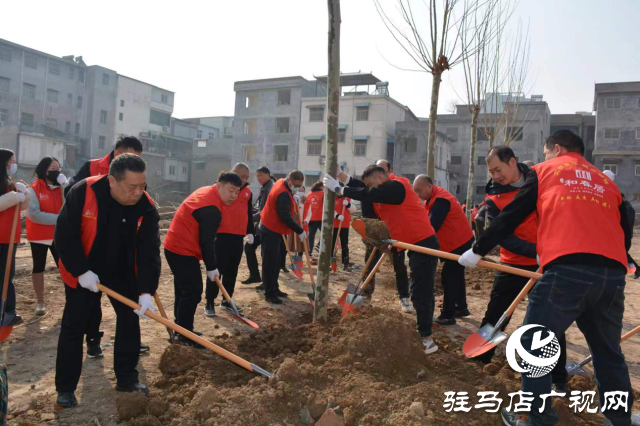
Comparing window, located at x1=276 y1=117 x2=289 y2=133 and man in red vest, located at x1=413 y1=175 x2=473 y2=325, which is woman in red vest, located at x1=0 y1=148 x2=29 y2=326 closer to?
man in red vest, located at x1=413 y1=175 x2=473 y2=325

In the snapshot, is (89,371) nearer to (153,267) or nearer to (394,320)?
(153,267)

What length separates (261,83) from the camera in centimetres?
3959

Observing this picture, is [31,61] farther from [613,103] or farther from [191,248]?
[613,103]

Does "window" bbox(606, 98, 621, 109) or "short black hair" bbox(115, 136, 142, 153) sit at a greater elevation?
"window" bbox(606, 98, 621, 109)

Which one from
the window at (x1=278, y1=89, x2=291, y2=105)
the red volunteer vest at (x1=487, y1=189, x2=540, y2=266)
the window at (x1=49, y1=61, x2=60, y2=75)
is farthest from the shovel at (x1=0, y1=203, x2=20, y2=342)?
the window at (x1=49, y1=61, x2=60, y2=75)

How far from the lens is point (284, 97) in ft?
128

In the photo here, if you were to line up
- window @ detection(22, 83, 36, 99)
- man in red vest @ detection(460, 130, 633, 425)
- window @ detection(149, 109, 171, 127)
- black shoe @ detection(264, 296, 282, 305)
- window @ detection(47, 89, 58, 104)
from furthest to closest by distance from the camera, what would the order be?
window @ detection(149, 109, 171, 127), window @ detection(47, 89, 58, 104), window @ detection(22, 83, 36, 99), black shoe @ detection(264, 296, 282, 305), man in red vest @ detection(460, 130, 633, 425)

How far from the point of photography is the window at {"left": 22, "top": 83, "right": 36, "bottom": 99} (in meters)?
37.7

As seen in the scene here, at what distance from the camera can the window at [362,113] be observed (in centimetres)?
3475

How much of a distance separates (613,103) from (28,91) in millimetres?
45144

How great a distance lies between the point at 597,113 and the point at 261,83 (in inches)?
1031

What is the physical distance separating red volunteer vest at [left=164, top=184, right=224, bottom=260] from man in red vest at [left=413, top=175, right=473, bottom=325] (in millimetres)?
2606

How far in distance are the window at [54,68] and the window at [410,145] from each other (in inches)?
1149

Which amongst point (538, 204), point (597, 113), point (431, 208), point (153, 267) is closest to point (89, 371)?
point (153, 267)
